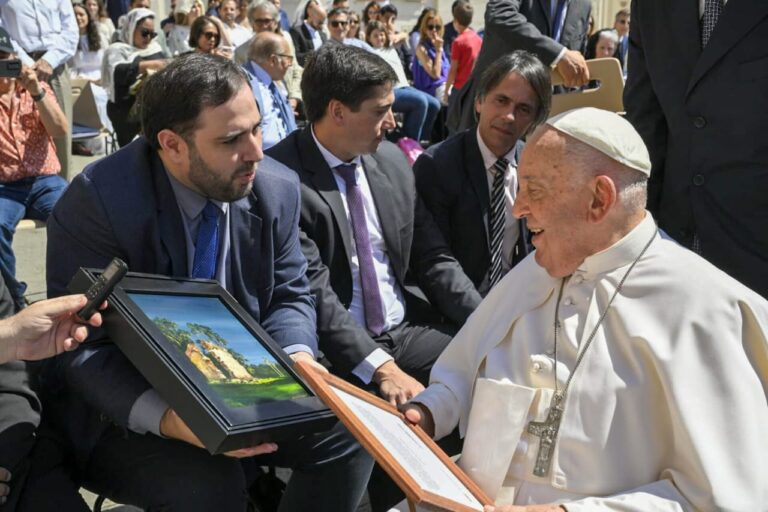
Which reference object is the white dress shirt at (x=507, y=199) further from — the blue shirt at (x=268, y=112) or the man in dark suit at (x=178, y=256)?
the blue shirt at (x=268, y=112)

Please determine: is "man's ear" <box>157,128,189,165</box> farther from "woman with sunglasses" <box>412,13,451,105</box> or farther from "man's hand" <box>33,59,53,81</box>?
→ "woman with sunglasses" <box>412,13,451,105</box>

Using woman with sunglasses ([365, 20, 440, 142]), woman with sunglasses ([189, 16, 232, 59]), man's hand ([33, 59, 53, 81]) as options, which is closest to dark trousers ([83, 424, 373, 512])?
man's hand ([33, 59, 53, 81])

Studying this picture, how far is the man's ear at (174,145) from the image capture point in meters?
2.74

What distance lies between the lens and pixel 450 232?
411 cm

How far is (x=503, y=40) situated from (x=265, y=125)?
2.07 metres

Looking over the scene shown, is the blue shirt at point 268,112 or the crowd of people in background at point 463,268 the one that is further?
the blue shirt at point 268,112

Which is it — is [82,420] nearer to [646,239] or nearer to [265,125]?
[646,239]

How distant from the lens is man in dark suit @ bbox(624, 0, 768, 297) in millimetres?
3193

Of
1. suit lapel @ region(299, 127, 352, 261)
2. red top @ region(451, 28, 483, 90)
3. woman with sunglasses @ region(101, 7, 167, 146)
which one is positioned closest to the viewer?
suit lapel @ region(299, 127, 352, 261)

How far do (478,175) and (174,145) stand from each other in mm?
1693

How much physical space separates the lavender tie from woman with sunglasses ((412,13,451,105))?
32.2 ft

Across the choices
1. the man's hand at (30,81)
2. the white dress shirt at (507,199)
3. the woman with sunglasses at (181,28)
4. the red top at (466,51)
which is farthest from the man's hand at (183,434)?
the woman with sunglasses at (181,28)

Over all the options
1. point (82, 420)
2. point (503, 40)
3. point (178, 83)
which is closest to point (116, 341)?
point (82, 420)

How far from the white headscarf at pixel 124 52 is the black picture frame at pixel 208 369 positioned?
23.1 feet
